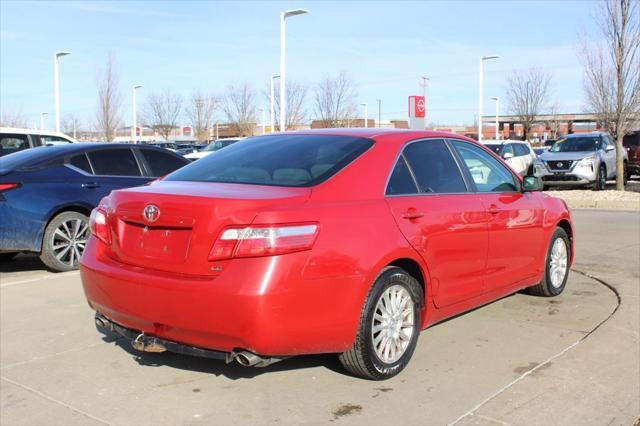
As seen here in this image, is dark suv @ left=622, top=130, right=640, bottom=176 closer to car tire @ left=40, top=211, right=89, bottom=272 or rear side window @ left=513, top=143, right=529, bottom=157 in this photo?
rear side window @ left=513, top=143, right=529, bottom=157

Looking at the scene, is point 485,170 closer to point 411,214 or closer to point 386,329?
point 411,214

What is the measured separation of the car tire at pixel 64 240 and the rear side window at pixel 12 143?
6.71 metres

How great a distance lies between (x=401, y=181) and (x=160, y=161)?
5.19m

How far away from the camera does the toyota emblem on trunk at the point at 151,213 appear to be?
Result: 12.0ft

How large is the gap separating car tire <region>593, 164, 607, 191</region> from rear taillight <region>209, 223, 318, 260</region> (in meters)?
17.5

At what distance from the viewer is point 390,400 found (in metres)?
3.77

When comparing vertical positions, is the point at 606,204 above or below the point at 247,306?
below

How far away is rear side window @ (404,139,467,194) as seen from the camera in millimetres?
4535

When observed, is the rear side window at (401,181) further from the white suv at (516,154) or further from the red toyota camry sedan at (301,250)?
the white suv at (516,154)

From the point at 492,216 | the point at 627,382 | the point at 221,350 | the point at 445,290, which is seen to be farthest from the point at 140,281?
the point at 627,382

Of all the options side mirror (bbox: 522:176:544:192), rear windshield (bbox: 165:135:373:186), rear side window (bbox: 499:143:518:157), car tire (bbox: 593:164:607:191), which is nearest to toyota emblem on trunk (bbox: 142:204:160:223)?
rear windshield (bbox: 165:135:373:186)

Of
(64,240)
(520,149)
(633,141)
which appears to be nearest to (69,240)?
(64,240)

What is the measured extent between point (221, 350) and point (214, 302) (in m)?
0.30

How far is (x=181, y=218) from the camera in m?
3.55
